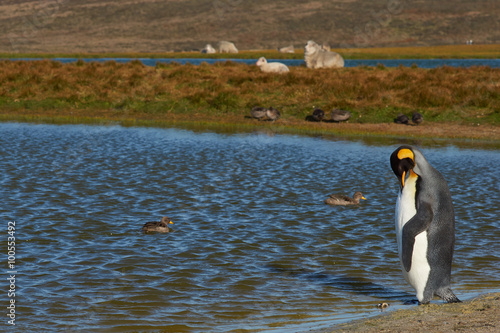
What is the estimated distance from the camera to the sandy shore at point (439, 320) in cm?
584

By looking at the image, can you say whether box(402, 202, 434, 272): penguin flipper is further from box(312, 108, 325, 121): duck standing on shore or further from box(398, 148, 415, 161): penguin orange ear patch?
box(312, 108, 325, 121): duck standing on shore

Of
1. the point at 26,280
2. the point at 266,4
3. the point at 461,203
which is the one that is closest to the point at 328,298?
the point at 26,280

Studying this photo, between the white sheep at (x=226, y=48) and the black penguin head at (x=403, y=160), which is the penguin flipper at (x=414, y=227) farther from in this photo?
the white sheep at (x=226, y=48)

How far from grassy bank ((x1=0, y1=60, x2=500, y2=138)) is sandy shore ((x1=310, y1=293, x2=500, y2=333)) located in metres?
16.0

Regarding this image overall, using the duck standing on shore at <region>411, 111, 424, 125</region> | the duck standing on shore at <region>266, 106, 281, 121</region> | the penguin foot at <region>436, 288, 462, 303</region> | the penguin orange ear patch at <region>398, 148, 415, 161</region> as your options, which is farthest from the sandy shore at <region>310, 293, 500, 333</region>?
the duck standing on shore at <region>266, 106, 281, 121</region>

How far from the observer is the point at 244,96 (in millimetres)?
26656

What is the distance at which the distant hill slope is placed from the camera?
11475cm

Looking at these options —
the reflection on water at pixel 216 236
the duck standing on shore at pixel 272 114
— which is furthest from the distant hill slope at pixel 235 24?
the reflection on water at pixel 216 236

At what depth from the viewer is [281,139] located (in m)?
20.9

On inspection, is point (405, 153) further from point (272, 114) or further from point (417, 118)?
point (272, 114)

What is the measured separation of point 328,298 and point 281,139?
13.8 meters

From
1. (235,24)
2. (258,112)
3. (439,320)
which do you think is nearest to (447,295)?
(439,320)

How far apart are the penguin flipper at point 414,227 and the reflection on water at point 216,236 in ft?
1.80

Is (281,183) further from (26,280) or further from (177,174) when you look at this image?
(26,280)
